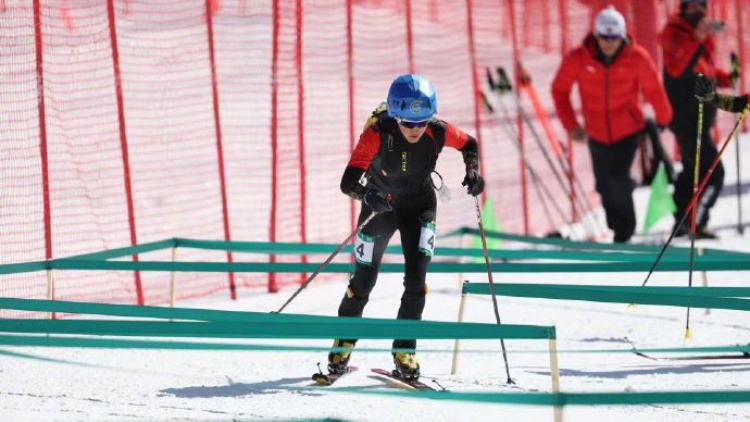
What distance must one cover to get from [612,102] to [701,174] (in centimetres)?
148

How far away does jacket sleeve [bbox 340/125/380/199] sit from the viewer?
8.01 metres

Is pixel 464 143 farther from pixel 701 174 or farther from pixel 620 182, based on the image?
pixel 701 174

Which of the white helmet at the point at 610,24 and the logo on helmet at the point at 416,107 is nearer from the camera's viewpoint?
the logo on helmet at the point at 416,107

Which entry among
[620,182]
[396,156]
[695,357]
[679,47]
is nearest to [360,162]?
[396,156]

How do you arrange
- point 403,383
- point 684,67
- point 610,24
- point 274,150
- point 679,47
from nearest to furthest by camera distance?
point 403,383, point 274,150, point 610,24, point 679,47, point 684,67

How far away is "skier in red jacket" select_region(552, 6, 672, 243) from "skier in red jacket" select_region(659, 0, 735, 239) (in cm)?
73

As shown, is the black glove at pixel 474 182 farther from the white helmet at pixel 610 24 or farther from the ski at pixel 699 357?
the white helmet at pixel 610 24

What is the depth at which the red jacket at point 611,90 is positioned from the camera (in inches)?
494

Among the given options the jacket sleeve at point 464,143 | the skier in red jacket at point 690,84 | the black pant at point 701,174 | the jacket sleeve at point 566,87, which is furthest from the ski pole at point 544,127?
the jacket sleeve at point 464,143

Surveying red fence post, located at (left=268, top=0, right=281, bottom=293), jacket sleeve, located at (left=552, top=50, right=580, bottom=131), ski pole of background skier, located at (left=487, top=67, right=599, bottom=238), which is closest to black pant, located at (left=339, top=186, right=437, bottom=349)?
red fence post, located at (left=268, top=0, right=281, bottom=293)

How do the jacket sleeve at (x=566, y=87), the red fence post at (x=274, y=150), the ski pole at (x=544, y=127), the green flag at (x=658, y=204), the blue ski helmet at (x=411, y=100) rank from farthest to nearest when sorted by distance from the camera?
the green flag at (x=658, y=204) → the ski pole at (x=544, y=127) → the jacket sleeve at (x=566, y=87) → the red fence post at (x=274, y=150) → the blue ski helmet at (x=411, y=100)

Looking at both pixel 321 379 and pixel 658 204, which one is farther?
pixel 658 204

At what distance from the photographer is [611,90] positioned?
12.7m

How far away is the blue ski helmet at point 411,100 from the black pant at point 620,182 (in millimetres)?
5385
